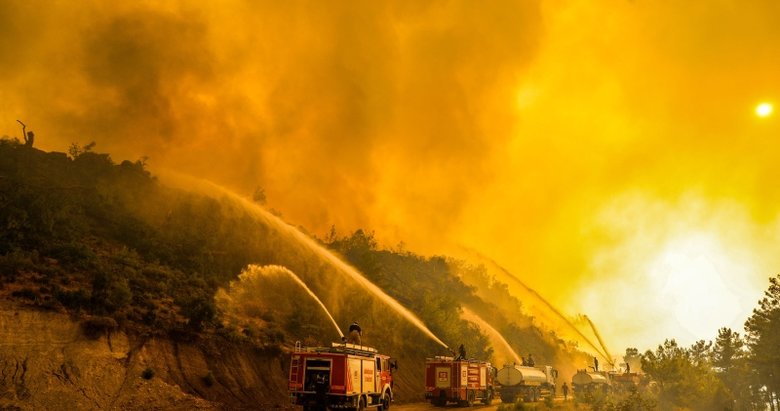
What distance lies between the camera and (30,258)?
36938mm

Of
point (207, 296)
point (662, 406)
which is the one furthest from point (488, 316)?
point (207, 296)

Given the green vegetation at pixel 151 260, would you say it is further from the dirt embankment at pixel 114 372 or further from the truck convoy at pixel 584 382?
the truck convoy at pixel 584 382

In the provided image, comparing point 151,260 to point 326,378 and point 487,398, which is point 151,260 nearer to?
point 326,378

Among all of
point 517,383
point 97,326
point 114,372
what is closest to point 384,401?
point 114,372

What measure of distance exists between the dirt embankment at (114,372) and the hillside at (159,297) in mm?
94

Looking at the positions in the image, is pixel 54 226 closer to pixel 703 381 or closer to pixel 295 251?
pixel 295 251

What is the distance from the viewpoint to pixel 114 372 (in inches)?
1193

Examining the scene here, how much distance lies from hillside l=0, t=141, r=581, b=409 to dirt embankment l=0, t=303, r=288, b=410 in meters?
0.09

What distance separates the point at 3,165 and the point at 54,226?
14262 mm

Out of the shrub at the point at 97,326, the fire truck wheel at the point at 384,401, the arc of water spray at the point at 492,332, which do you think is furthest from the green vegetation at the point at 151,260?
the arc of water spray at the point at 492,332

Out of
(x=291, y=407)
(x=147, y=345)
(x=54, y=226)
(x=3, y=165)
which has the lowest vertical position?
(x=291, y=407)

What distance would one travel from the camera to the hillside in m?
30.5

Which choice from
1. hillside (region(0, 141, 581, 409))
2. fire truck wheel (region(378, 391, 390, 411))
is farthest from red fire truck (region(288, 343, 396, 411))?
hillside (region(0, 141, 581, 409))

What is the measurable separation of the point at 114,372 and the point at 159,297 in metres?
11.6
